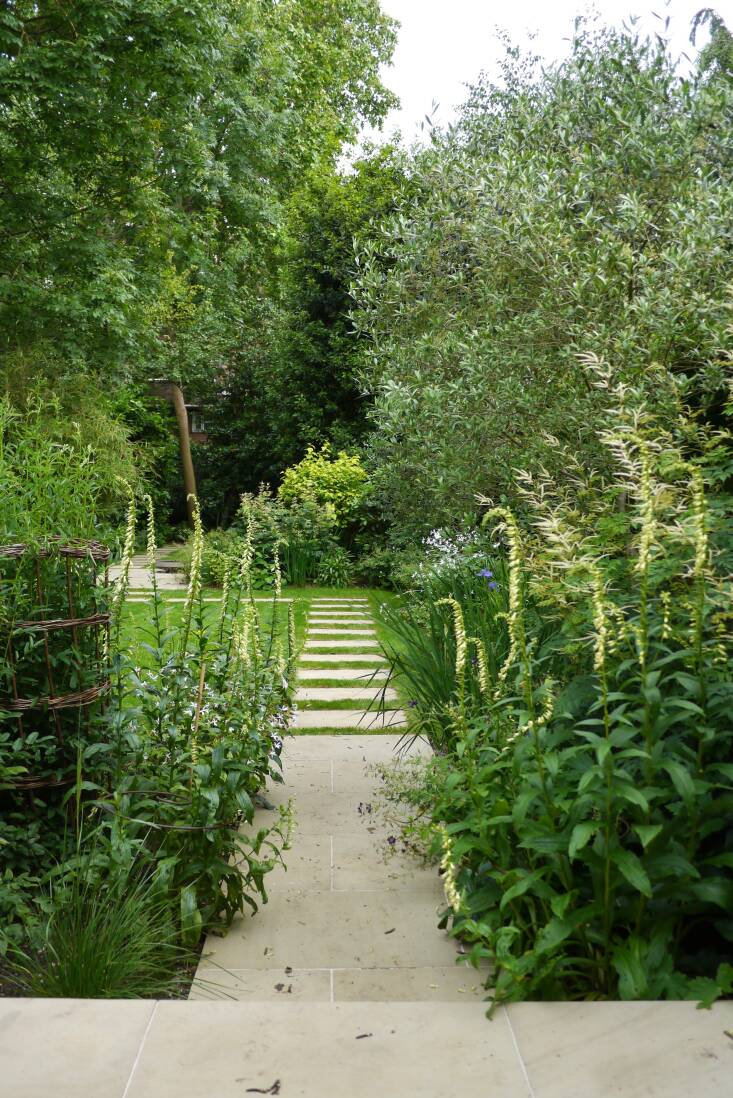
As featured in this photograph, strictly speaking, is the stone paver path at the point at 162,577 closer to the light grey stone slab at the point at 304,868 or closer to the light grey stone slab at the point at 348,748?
the light grey stone slab at the point at 348,748

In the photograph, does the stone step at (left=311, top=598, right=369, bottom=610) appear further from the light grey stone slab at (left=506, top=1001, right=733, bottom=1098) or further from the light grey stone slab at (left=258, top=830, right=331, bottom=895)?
the light grey stone slab at (left=506, top=1001, right=733, bottom=1098)

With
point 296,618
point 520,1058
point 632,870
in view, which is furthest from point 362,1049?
point 296,618

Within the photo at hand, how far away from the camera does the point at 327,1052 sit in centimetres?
177

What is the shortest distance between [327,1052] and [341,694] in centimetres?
356

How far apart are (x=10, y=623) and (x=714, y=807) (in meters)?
1.95

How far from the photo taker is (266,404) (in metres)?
15.0

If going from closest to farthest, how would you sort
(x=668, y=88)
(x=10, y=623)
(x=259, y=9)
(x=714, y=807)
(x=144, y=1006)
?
1. (x=144, y=1006)
2. (x=714, y=807)
3. (x=10, y=623)
4. (x=668, y=88)
5. (x=259, y=9)

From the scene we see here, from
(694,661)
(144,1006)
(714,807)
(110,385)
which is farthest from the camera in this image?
(110,385)

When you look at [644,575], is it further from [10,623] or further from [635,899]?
[10,623]

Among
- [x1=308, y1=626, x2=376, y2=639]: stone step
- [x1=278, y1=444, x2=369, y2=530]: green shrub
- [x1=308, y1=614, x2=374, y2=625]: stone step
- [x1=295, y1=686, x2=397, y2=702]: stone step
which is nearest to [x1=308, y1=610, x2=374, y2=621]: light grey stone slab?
[x1=308, y1=614, x2=374, y2=625]: stone step

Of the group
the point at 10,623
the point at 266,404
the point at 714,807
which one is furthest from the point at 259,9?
the point at 714,807

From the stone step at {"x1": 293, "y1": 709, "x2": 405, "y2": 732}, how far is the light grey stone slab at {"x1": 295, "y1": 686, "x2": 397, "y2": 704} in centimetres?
17

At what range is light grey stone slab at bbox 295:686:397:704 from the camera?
17.1 ft

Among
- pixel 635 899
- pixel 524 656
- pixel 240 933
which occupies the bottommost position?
pixel 240 933
